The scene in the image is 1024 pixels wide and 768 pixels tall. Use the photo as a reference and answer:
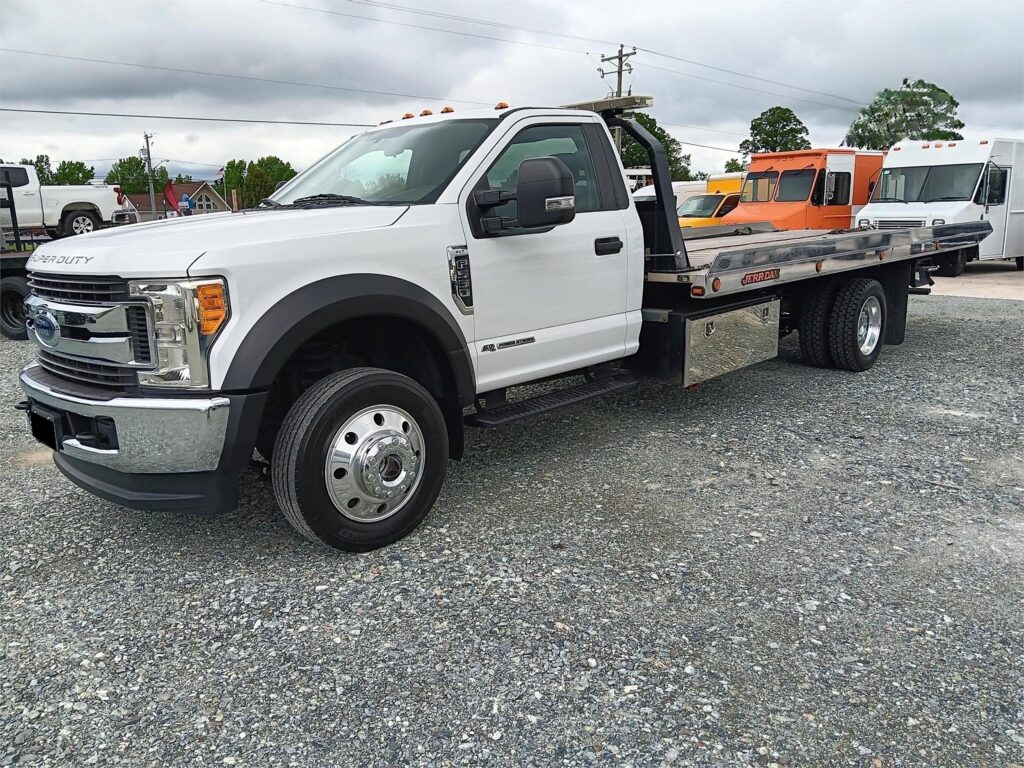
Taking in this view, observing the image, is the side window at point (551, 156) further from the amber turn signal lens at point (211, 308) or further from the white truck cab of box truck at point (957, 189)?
the white truck cab of box truck at point (957, 189)

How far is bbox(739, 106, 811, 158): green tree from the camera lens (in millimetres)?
64188

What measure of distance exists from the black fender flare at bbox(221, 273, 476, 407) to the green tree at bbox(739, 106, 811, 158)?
214ft

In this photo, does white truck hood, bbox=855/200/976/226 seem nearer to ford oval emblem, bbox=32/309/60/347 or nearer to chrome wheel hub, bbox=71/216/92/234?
ford oval emblem, bbox=32/309/60/347

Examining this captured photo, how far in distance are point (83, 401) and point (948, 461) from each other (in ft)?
15.1

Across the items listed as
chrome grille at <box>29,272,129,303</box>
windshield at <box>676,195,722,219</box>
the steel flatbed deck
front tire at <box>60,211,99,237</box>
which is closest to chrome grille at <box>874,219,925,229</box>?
windshield at <box>676,195,722,219</box>

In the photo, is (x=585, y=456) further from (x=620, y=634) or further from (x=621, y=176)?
(x=620, y=634)

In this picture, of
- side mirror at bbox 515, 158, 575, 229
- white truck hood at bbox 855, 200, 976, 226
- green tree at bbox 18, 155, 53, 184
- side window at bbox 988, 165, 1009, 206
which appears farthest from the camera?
green tree at bbox 18, 155, 53, 184

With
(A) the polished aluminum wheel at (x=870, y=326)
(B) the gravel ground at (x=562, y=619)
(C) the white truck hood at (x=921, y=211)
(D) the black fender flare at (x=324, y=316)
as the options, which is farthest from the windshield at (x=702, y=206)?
(D) the black fender flare at (x=324, y=316)

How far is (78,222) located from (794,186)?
1665 cm

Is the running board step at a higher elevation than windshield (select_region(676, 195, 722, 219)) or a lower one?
lower

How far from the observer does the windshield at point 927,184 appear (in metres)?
16.1

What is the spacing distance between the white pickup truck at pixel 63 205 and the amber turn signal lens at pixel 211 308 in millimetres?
16767

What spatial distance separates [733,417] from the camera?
19.5ft

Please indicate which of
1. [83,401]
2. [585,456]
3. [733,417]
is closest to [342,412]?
[83,401]
